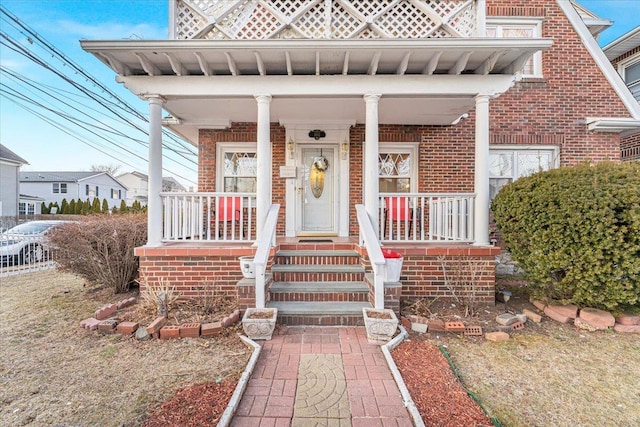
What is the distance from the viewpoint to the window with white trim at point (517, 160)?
7047 millimetres

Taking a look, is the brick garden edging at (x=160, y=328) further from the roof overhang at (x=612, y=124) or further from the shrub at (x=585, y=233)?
the roof overhang at (x=612, y=124)

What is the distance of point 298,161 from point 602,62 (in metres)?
7.10

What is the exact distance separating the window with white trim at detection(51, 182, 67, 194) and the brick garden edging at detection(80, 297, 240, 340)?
3656 cm

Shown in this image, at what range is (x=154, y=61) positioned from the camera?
465cm

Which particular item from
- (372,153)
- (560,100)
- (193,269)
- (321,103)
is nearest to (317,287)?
(193,269)

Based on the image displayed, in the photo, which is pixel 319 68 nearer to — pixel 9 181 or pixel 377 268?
pixel 377 268

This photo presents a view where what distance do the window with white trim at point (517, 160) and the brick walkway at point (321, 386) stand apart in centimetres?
549

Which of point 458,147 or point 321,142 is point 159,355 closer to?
point 321,142

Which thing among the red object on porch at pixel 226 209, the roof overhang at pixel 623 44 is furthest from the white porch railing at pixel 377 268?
the roof overhang at pixel 623 44

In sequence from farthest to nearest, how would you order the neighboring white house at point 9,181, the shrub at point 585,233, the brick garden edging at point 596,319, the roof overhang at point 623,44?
the neighboring white house at point 9,181 < the roof overhang at point 623,44 < the brick garden edging at point 596,319 < the shrub at point 585,233

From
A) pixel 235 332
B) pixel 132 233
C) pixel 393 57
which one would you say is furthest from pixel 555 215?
pixel 132 233

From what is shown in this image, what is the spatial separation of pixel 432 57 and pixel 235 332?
15.0 ft

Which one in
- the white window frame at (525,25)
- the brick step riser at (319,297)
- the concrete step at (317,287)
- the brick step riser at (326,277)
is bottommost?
the brick step riser at (319,297)

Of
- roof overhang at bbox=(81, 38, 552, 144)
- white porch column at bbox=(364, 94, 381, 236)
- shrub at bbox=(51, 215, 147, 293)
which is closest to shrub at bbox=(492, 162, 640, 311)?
roof overhang at bbox=(81, 38, 552, 144)
